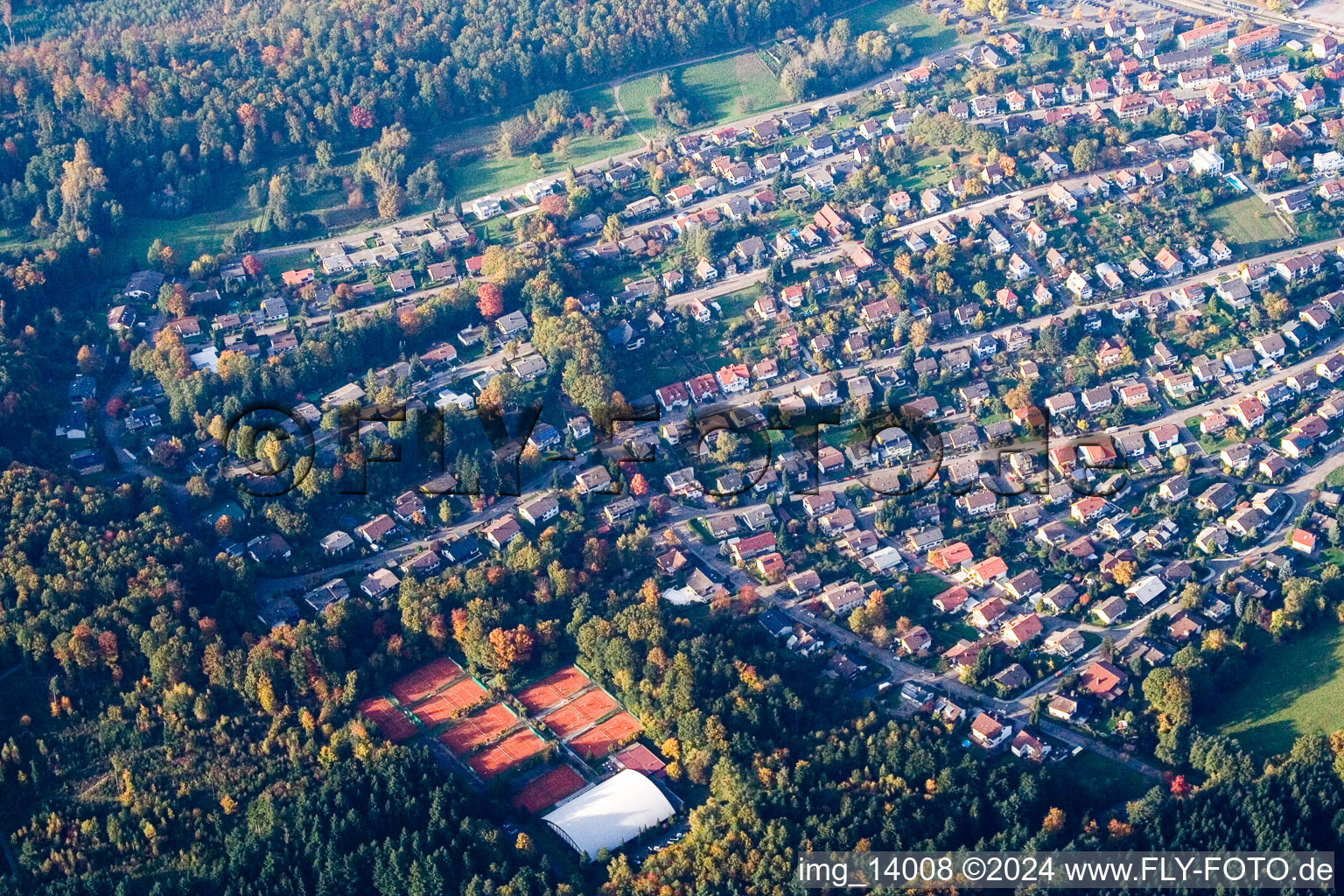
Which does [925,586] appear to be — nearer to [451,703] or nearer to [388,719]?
[451,703]

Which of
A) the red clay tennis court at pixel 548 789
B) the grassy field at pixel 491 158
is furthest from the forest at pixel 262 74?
the red clay tennis court at pixel 548 789

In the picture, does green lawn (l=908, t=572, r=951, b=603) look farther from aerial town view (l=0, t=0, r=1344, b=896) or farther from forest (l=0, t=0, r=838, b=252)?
forest (l=0, t=0, r=838, b=252)

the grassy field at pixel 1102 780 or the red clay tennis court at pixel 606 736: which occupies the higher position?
the red clay tennis court at pixel 606 736

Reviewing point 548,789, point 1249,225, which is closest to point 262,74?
point 548,789

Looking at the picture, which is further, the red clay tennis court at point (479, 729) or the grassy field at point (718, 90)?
the grassy field at point (718, 90)

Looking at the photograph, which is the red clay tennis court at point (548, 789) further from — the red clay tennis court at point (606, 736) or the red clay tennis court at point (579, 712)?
the red clay tennis court at point (579, 712)

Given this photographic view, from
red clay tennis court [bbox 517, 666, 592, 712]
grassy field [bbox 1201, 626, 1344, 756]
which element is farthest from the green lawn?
red clay tennis court [bbox 517, 666, 592, 712]

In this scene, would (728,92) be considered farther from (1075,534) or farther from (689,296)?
(1075,534)
